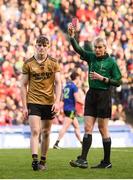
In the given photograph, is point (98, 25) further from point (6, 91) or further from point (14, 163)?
point (14, 163)

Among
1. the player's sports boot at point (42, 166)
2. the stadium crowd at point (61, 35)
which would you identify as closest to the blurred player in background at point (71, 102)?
the stadium crowd at point (61, 35)

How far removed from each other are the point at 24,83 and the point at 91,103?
122cm

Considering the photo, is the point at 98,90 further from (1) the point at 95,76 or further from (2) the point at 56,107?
(2) the point at 56,107

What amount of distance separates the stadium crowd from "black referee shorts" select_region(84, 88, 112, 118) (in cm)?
1160

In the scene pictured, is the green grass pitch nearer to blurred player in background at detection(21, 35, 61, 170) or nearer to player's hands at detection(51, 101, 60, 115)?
blurred player in background at detection(21, 35, 61, 170)

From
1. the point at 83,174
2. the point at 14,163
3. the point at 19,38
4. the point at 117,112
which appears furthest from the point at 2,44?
the point at 83,174

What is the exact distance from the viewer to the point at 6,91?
25.8 meters

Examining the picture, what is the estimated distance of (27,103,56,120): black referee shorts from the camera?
42.1ft

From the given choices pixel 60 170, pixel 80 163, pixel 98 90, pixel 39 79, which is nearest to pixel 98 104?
pixel 98 90

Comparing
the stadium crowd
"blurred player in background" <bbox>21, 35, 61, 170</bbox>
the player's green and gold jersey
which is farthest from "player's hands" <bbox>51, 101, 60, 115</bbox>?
the stadium crowd

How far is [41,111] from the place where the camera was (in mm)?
12984

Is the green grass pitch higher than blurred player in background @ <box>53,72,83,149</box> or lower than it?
lower

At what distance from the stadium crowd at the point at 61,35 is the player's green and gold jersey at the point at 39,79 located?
39.4 feet

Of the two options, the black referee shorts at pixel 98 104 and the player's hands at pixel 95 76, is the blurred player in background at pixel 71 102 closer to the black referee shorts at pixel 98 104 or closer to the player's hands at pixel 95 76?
the black referee shorts at pixel 98 104
